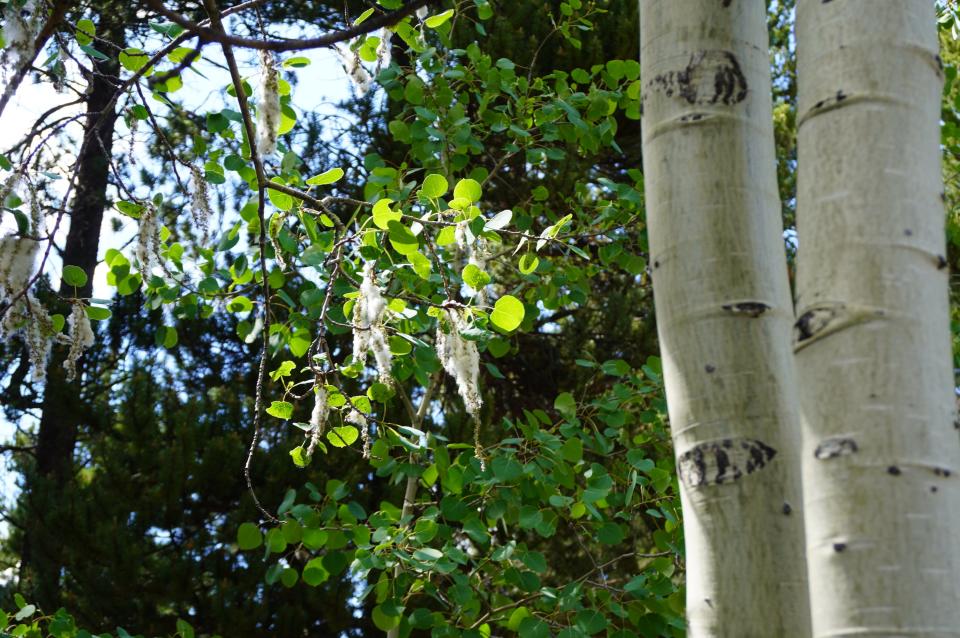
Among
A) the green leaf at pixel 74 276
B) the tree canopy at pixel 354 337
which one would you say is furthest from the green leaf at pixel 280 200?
the green leaf at pixel 74 276

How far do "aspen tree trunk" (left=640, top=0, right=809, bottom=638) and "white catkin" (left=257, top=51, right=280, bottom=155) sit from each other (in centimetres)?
85

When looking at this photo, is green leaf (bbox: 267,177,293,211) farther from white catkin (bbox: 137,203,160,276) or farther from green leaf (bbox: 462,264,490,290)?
green leaf (bbox: 462,264,490,290)

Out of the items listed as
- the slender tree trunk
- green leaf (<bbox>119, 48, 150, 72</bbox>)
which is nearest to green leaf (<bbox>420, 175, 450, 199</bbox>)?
green leaf (<bbox>119, 48, 150, 72</bbox>)

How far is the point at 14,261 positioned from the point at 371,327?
70 cm

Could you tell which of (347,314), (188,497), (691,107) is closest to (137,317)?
(188,497)

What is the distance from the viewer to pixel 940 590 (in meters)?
0.85

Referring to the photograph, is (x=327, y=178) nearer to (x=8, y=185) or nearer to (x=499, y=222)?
(x=499, y=222)

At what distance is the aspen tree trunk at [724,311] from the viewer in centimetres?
107

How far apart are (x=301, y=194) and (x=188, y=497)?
3.92m

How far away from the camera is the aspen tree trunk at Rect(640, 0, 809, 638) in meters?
1.07

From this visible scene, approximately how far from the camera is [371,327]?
1.81 meters

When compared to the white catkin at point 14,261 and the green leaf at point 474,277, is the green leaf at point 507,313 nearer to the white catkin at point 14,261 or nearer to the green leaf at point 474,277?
the green leaf at point 474,277

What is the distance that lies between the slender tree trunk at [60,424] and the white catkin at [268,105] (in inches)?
96.0

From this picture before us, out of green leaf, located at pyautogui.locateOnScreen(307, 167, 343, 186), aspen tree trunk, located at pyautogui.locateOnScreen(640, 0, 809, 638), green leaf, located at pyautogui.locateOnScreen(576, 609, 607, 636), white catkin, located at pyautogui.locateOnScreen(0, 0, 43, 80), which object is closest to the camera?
aspen tree trunk, located at pyautogui.locateOnScreen(640, 0, 809, 638)
